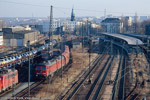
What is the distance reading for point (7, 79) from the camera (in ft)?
46.0

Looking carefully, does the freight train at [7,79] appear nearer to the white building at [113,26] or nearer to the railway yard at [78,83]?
the railway yard at [78,83]

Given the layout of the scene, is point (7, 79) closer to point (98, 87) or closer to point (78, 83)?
point (78, 83)

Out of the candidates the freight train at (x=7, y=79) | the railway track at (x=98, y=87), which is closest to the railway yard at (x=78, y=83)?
the railway track at (x=98, y=87)

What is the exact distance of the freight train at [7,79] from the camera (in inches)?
531

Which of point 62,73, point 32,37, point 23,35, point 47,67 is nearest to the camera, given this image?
point 47,67

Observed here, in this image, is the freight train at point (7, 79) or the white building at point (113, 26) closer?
the freight train at point (7, 79)

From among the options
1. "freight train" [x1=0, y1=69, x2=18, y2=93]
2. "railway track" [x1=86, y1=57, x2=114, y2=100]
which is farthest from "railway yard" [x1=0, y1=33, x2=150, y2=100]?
"freight train" [x1=0, y1=69, x2=18, y2=93]

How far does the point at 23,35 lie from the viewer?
1596 inches

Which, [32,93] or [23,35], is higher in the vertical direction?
[23,35]

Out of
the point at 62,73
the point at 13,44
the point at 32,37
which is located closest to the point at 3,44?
the point at 13,44

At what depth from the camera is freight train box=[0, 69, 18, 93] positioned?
13500 millimetres

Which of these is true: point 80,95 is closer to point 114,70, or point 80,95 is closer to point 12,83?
point 12,83

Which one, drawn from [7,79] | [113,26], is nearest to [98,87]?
[7,79]

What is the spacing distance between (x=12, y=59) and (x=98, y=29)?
2250 inches
